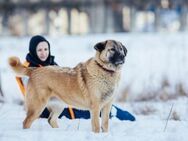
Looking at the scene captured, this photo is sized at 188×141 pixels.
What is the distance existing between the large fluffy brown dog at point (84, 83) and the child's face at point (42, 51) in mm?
1134

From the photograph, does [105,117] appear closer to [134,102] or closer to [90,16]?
[134,102]

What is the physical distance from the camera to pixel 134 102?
10.8 m

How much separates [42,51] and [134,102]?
2.75 m

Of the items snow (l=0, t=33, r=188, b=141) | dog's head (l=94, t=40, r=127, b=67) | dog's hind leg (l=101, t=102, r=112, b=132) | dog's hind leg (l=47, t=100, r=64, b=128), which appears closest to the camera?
snow (l=0, t=33, r=188, b=141)

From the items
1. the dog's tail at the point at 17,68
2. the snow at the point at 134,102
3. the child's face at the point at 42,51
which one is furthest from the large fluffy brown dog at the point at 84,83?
the child's face at the point at 42,51

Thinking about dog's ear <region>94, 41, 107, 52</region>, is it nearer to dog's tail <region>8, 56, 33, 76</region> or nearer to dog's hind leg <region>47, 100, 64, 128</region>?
dog's tail <region>8, 56, 33, 76</region>

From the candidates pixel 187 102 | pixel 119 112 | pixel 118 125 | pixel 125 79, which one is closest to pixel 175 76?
pixel 125 79

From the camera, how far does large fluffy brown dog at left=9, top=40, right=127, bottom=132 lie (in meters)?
7.01

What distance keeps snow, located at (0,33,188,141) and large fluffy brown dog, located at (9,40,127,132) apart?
0.26 m

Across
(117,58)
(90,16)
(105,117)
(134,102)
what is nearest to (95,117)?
(105,117)

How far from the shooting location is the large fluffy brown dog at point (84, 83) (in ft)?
23.0

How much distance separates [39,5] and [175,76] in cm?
1995

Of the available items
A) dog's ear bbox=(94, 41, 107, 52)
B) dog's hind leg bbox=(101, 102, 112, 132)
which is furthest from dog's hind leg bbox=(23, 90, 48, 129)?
dog's ear bbox=(94, 41, 107, 52)

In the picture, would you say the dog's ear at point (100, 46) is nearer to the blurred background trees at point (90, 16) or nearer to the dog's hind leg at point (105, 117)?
the dog's hind leg at point (105, 117)
